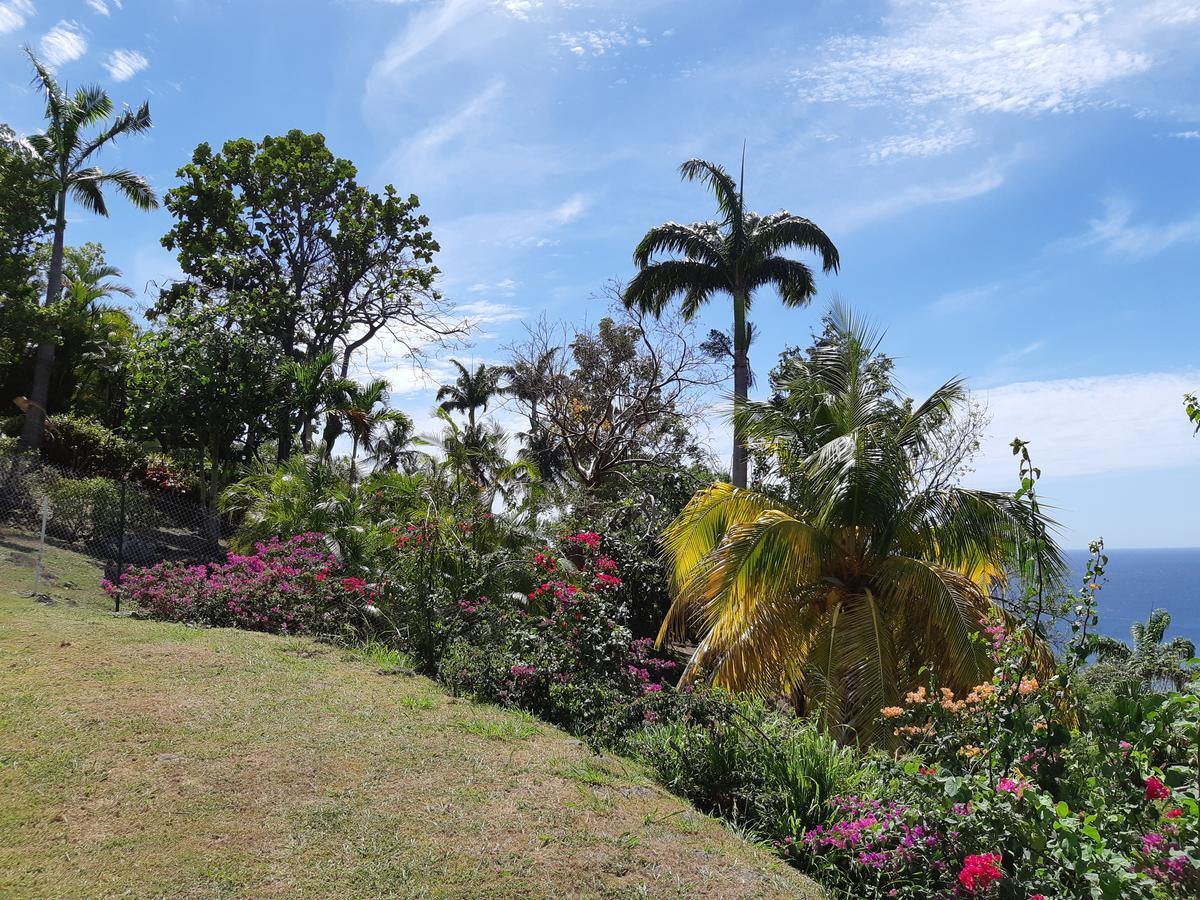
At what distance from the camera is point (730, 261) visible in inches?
800

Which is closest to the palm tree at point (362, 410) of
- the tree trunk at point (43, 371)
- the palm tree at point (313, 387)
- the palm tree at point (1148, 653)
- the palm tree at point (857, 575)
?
the palm tree at point (313, 387)

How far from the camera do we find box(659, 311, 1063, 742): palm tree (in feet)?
27.6

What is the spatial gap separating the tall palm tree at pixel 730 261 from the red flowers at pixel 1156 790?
1653 cm

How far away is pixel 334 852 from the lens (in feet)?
13.0

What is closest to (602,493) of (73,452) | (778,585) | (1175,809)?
(778,585)

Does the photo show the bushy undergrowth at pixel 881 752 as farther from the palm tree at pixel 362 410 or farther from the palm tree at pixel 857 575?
the palm tree at pixel 362 410

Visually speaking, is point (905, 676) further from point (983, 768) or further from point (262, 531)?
point (262, 531)

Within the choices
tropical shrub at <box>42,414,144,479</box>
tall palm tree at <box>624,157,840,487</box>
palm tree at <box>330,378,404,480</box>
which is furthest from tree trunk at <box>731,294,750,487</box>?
tropical shrub at <box>42,414,144,479</box>

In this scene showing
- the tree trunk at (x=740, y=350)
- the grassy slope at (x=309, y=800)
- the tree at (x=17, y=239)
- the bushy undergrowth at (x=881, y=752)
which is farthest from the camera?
the tree trunk at (x=740, y=350)

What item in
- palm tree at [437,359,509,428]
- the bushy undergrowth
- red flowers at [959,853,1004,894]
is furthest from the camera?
palm tree at [437,359,509,428]

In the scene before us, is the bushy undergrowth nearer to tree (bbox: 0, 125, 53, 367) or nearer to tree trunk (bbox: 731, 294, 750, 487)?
tree trunk (bbox: 731, 294, 750, 487)

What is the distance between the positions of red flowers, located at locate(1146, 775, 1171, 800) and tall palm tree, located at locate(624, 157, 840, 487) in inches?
651

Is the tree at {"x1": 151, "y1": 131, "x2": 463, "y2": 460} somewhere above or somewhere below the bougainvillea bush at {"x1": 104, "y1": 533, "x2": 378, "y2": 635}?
above

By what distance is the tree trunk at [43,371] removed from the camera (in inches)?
751
